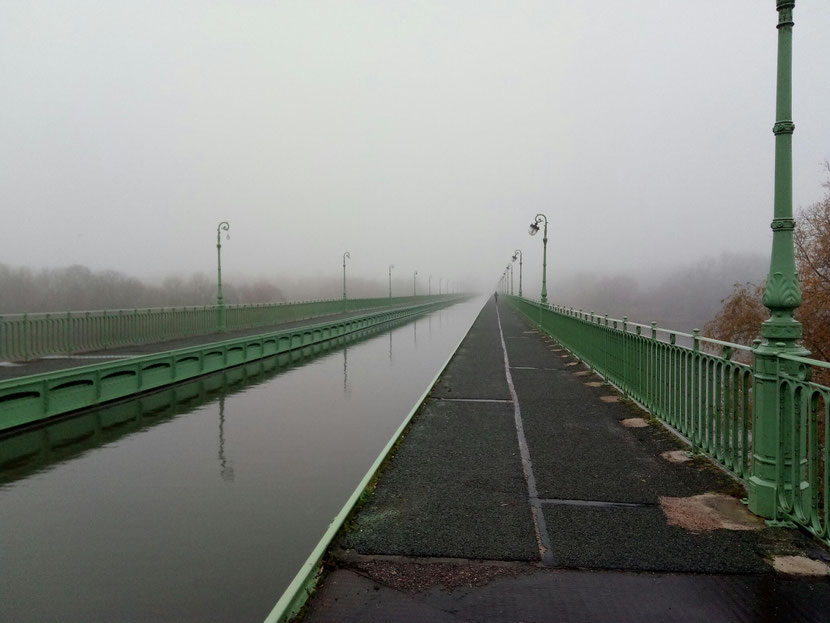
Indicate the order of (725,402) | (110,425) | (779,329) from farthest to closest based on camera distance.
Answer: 1. (110,425)
2. (725,402)
3. (779,329)

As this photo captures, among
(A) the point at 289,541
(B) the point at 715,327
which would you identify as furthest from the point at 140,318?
(B) the point at 715,327

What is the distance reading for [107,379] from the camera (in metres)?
11.7

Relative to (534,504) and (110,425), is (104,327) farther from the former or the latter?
(534,504)

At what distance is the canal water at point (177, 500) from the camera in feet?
14.4

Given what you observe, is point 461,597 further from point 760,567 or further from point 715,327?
point 715,327

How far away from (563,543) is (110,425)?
897cm

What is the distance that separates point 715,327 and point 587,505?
34047 mm

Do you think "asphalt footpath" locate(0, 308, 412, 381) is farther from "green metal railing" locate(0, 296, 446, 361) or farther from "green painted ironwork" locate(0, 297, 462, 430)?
"green painted ironwork" locate(0, 297, 462, 430)

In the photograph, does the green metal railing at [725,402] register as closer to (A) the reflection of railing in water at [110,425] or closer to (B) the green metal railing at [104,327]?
(A) the reflection of railing in water at [110,425]

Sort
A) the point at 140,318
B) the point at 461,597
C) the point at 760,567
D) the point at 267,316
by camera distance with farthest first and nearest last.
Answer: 1. the point at 267,316
2. the point at 140,318
3. the point at 760,567
4. the point at 461,597

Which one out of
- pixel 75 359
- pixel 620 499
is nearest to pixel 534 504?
pixel 620 499

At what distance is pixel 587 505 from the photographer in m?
5.20

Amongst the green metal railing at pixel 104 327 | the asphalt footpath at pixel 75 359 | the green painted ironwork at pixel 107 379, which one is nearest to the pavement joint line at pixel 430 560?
the green painted ironwork at pixel 107 379

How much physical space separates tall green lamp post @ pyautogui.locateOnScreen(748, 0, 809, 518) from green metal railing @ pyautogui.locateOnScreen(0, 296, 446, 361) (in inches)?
744
